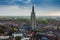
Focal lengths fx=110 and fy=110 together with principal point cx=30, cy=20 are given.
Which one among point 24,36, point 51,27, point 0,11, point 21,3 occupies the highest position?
point 21,3

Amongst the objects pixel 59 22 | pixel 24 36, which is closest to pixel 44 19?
pixel 59 22

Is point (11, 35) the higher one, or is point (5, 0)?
point (5, 0)

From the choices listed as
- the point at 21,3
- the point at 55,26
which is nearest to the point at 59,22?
the point at 55,26

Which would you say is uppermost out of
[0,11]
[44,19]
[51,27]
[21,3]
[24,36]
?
[21,3]

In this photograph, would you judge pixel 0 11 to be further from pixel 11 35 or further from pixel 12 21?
pixel 11 35

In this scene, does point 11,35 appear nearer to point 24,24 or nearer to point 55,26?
point 24,24

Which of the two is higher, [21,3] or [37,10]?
[21,3]
